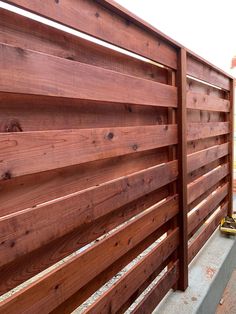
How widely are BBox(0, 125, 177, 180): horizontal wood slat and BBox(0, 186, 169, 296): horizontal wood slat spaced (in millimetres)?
294

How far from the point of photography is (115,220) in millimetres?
1229

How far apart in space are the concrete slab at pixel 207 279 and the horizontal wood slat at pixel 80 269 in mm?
613

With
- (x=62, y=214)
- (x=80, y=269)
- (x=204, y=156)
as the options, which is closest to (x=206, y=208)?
(x=204, y=156)

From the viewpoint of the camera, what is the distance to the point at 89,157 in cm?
101

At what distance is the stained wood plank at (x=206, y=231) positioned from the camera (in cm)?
216

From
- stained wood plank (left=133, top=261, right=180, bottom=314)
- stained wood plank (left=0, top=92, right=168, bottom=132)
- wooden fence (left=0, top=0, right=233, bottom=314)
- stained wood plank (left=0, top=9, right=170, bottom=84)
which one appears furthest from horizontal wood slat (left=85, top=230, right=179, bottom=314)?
stained wood plank (left=0, top=9, right=170, bottom=84)

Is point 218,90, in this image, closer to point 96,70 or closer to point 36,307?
point 96,70

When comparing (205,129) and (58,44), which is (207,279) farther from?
(58,44)

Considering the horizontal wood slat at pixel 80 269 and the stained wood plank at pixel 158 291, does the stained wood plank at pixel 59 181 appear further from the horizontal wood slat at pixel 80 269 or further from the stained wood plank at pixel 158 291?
Answer: the stained wood plank at pixel 158 291

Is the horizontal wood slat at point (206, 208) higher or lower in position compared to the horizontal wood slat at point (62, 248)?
lower

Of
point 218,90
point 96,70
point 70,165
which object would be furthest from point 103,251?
point 218,90

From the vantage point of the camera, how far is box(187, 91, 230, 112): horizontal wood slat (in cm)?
190

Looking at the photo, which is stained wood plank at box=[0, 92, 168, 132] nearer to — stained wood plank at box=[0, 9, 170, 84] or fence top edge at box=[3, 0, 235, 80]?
stained wood plank at box=[0, 9, 170, 84]

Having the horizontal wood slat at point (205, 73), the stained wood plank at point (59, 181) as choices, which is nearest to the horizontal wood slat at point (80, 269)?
the stained wood plank at point (59, 181)
